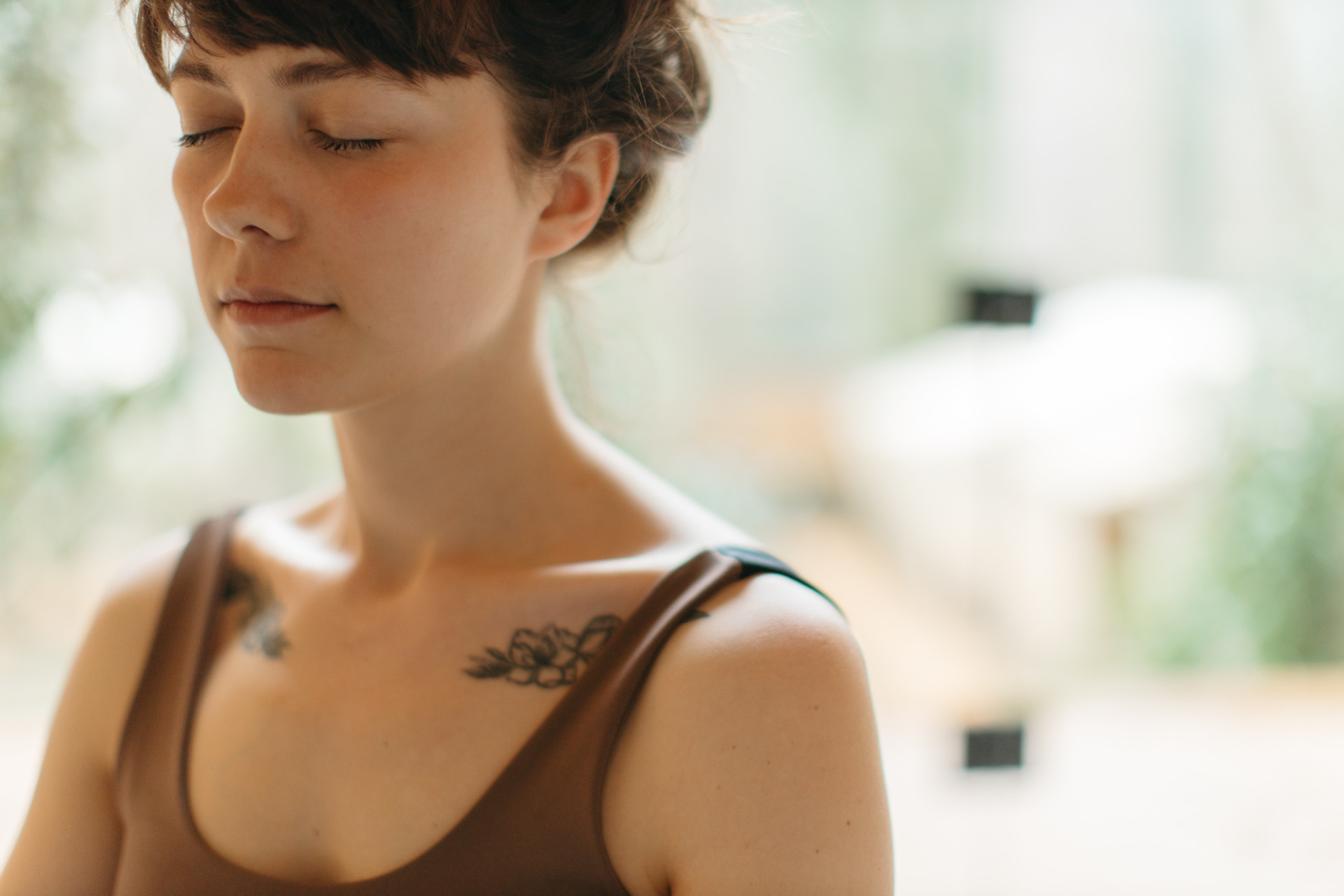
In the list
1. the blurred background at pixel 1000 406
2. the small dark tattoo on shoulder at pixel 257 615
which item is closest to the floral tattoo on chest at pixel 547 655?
the small dark tattoo on shoulder at pixel 257 615

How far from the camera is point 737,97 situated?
1.21 metres

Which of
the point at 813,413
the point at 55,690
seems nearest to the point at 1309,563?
the point at 813,413

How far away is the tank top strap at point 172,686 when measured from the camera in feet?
2.77

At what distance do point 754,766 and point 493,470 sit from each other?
1.12 ft

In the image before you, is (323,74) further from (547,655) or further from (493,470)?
(547,655)

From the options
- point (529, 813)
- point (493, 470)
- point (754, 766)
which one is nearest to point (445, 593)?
point (493, 470)

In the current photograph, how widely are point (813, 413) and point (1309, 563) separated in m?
1.22

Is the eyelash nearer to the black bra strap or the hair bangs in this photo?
the hair bangs

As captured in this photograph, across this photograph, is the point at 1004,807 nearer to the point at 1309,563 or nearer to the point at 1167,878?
the point at 1167,878

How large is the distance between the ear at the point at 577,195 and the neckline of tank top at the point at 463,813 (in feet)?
0.89

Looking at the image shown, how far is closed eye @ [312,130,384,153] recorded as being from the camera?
685 mm

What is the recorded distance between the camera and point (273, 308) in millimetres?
700

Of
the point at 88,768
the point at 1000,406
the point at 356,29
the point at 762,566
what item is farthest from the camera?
the point at 1000,406

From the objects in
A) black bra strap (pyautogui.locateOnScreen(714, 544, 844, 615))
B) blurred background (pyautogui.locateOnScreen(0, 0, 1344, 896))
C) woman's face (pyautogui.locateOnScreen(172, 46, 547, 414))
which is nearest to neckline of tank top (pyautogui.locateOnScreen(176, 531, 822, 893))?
black bra strap (pyautogui.locateOnScreen(714, 544, 844, 615))
